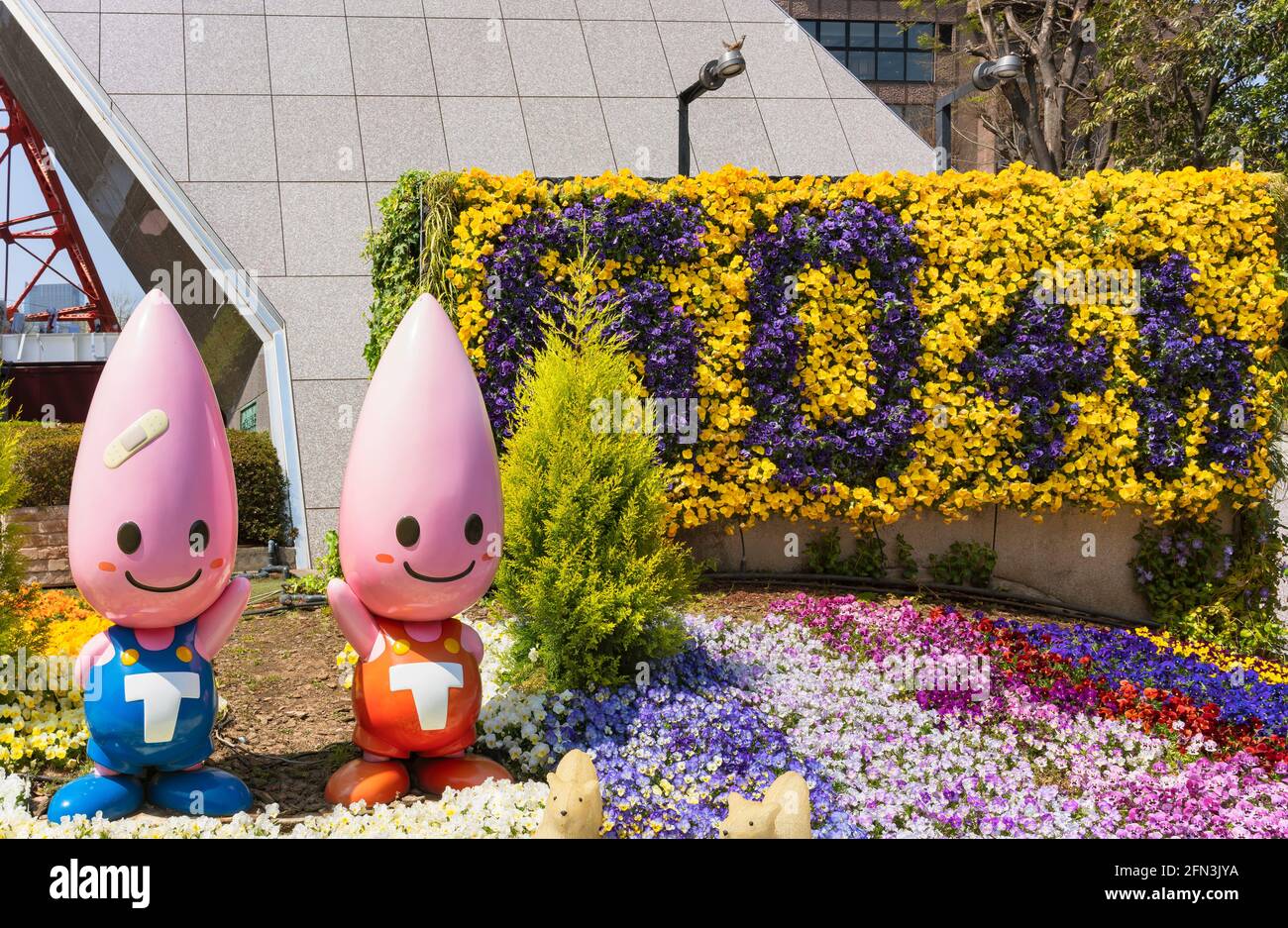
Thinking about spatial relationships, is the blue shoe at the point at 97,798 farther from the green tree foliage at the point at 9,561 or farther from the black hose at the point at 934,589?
the black hose at the point at 934,589

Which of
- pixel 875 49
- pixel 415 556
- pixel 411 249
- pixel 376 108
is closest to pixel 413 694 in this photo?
pixel 415 556

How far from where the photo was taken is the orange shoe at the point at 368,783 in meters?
3.92

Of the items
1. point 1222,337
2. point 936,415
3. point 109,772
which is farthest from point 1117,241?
point 109,772

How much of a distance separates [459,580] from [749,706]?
2024 mm

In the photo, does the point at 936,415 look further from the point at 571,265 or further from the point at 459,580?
the point at 459,580

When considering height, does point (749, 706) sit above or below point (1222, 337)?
below

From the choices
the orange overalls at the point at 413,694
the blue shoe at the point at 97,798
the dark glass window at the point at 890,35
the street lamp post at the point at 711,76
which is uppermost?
the dark glass window at the point at 890,35

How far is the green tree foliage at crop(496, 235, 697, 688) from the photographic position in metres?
4.81

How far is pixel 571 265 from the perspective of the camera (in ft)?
23.7

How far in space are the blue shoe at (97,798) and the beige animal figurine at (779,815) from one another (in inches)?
87.2

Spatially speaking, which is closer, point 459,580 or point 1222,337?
point 459,580

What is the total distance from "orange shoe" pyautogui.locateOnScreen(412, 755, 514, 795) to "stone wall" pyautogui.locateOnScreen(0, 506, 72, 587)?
597 cm

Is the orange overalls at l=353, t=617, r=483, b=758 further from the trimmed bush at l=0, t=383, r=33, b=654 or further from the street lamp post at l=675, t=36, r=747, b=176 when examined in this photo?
the street lamp post at l=675, t=36, r=747, b=176

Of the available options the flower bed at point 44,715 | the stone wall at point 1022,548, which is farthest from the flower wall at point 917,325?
the flower bed at point 44,715
